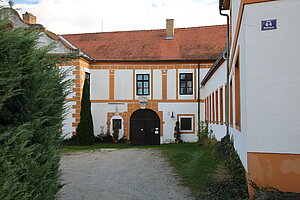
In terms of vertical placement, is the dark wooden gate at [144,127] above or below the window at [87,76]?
below

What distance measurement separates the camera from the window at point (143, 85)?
25.7 m

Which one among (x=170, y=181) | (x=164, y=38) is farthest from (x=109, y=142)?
(x=170, y=181)

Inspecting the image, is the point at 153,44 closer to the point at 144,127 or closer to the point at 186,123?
the point at 144,127

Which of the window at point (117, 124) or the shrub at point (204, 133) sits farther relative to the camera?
the window at point (117, 124)

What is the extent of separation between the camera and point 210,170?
33.3 feet

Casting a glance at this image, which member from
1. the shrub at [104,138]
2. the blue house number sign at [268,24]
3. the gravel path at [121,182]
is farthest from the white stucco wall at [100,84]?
the blue house number sign at [268,24]

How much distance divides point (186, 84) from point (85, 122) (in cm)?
778

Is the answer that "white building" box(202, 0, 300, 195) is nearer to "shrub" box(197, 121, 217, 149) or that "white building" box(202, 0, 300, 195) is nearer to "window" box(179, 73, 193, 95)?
"shrub" box(197, 121, 217, 149)

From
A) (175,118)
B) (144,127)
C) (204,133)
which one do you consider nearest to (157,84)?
(175,118)

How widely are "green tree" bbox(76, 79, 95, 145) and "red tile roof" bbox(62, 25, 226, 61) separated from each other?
336 cm

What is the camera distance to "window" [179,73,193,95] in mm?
25422

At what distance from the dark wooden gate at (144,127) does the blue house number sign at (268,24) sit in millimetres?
19977

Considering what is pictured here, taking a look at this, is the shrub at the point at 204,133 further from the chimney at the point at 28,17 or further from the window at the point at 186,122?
the chimney at the point at 28,17

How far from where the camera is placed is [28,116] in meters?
3.98
